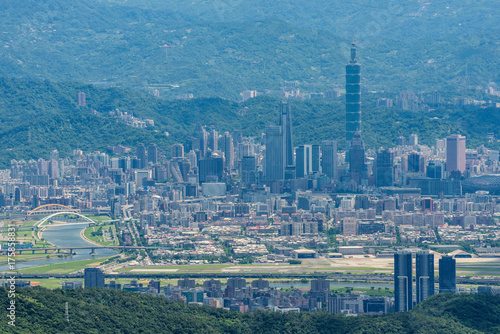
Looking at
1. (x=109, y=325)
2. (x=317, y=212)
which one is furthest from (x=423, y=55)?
(x=109, y=325)

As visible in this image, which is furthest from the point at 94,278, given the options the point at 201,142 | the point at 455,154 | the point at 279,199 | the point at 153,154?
the point at 201,142

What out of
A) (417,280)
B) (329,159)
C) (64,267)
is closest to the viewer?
(417,280)

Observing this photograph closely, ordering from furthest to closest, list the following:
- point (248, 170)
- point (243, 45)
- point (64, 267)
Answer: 1. point (243, 45)
2. point (248, 170)
3. point (64, 267)

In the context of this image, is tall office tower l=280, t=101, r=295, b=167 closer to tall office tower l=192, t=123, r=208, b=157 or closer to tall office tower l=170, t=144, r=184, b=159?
tall office tower l=192, t=123, r=208, b=157

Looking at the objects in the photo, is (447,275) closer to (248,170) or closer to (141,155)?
(248,170)

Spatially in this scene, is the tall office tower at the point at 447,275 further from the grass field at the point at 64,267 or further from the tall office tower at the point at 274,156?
the tall office tower at the point at 274,156

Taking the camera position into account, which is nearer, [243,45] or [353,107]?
[353,107]

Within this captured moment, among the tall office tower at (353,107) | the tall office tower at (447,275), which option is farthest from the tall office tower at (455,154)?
the tall office tower at (447,275)

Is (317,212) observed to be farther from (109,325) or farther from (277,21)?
(277,21)

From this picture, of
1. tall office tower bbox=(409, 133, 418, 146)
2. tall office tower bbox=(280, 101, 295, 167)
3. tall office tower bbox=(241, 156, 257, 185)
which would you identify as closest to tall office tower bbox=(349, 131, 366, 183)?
tall office tower bbox=(280, 101, 295, 167)
